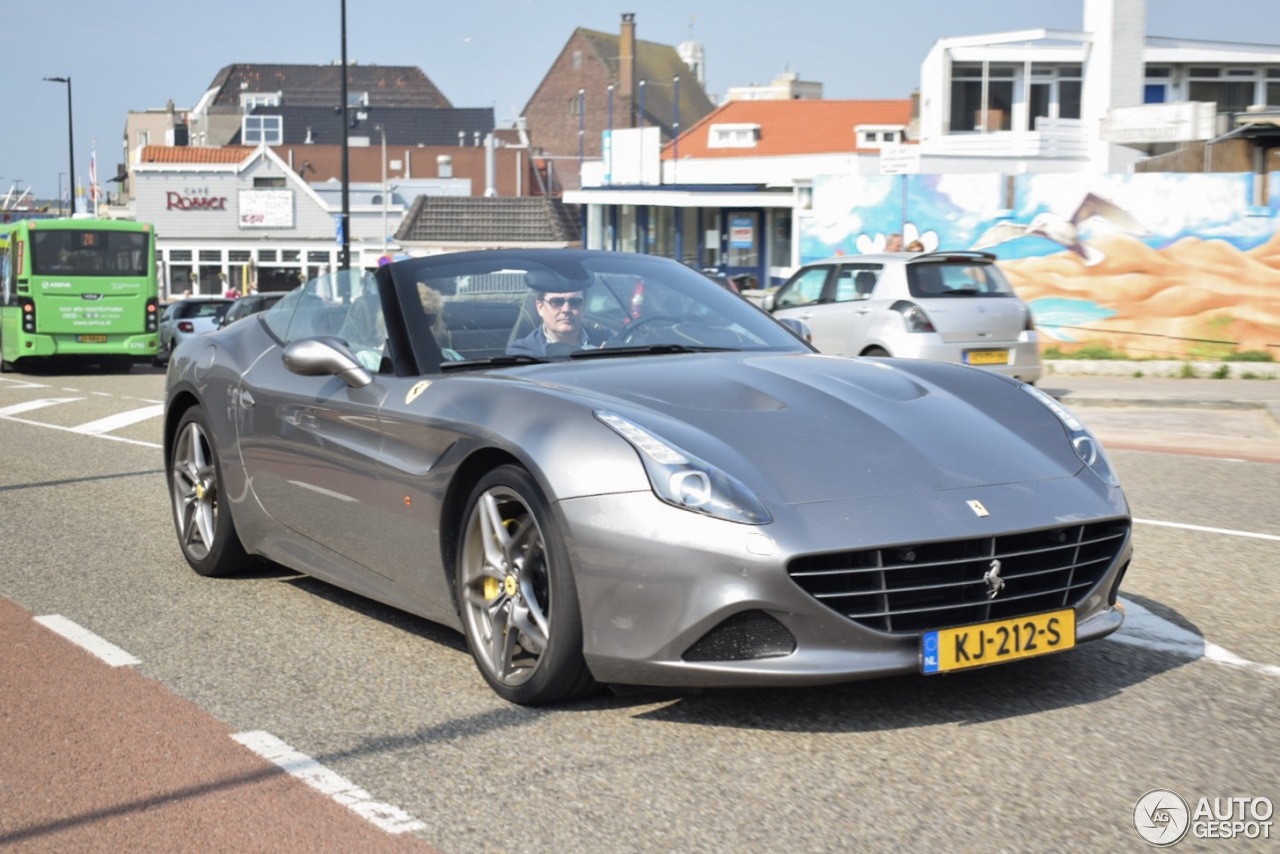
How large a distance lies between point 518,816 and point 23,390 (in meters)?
20.6

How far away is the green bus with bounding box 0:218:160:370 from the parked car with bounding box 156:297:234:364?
133 inches

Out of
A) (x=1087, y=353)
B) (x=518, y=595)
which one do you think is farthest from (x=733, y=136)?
(x=518, y=595)

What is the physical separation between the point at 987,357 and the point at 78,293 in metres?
18.0

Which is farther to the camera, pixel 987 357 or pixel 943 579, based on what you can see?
pixel 987 357

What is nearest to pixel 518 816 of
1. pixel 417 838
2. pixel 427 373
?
pixel 417 838

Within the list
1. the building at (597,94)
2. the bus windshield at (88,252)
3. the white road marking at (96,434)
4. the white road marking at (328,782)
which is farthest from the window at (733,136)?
the white road marking at (328,782)

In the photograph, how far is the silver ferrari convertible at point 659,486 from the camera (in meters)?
4.20

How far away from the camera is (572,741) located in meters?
4.34

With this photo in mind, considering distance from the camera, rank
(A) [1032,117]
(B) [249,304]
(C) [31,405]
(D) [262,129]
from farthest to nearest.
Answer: (D) [262,129] → (A) [1032,117] → (B) [249,304] → (C) [31,405]

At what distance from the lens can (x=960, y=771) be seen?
3.99 meters

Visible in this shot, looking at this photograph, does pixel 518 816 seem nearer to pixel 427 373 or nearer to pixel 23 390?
pixel 427 373

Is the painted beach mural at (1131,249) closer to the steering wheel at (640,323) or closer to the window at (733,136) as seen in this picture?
the steering wheel at (640,323)

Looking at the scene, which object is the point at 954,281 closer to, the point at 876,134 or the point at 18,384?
the point at 18,384

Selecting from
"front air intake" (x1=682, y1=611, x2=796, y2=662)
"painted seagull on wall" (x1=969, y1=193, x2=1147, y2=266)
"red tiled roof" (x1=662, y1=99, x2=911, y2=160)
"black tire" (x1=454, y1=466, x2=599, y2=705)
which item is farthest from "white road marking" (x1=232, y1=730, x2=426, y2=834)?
"red tiled roof" (x1=662, y1=99, x2=911, y2=160)
